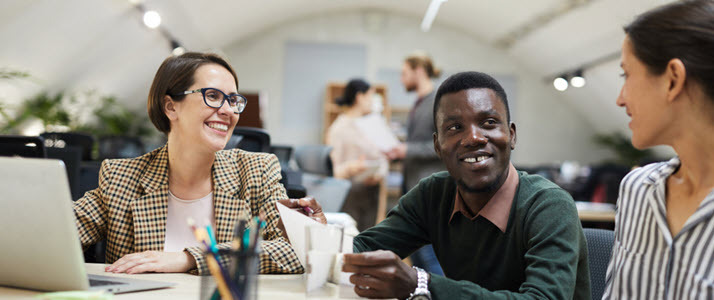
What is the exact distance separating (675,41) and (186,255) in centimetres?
114

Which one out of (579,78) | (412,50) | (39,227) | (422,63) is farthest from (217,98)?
(412,50)

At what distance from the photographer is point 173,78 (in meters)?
1.77

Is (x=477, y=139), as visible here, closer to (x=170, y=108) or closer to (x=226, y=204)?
(x=226, y=204)

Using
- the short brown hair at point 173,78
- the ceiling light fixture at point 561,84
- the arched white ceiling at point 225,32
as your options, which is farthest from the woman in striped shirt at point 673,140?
the ceiling light fixture at point 561,84

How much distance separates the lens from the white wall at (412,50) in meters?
9.78

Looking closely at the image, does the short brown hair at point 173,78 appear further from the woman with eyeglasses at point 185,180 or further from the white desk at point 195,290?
the white desk at point 195,290

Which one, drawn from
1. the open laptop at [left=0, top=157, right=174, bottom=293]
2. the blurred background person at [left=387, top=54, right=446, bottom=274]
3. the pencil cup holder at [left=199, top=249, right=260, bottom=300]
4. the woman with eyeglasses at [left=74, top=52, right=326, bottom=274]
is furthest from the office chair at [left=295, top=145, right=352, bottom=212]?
the pencil cup holder at [left=199, top=249, right=260, bottom=300]

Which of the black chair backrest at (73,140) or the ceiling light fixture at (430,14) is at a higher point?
the ceiling light fixture at (430,14)

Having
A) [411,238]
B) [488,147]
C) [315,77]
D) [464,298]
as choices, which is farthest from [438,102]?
[315,77]

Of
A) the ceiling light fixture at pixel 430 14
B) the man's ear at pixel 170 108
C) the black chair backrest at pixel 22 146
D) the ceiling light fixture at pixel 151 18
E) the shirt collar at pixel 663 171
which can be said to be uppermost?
the ceiling light fixture at pixel 430 14

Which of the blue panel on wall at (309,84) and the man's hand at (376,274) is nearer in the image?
the man's hand at (376,274)

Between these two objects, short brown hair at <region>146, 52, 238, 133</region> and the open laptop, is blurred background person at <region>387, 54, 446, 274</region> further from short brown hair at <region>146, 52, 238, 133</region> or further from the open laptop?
the open laptop

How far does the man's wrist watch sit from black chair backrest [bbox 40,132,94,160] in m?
2.90

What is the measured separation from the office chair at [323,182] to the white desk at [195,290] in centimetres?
173
